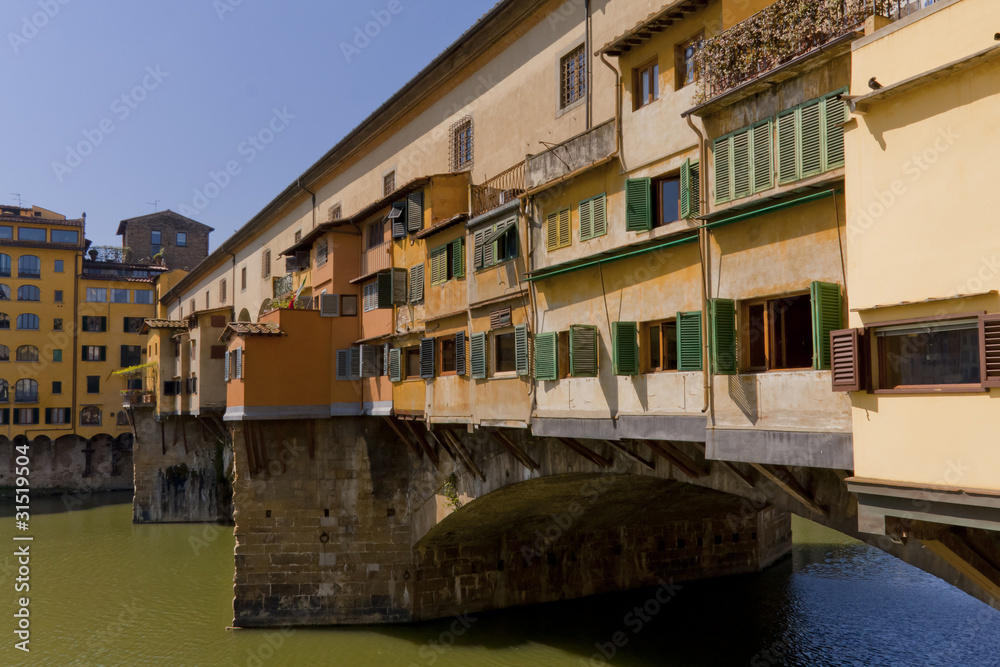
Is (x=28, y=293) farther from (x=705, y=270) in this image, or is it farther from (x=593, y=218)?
(x=705, y=270)

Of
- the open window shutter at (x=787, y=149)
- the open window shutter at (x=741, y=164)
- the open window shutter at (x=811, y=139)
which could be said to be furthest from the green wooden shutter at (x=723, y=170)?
the open window shutter at (x=811, y=139)

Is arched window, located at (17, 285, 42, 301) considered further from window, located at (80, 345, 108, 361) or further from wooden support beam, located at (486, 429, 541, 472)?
wooden support beam, located at (486, 429, 541, 472)

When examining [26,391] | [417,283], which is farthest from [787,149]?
[26,391]

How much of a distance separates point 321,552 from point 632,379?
14.7 metres

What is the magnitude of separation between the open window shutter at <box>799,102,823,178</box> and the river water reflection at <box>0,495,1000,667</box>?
15235 millimetres

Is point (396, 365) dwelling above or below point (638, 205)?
below

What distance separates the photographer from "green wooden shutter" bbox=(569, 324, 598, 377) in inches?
595

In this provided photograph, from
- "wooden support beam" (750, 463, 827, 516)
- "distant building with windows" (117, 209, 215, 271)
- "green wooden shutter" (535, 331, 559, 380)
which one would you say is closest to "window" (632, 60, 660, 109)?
"green wooden shutter" (535, 331, 559, 380)

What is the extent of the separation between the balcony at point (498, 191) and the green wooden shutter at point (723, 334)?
784 centimetres

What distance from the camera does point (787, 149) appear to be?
10867mm

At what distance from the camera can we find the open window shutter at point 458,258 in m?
20.5

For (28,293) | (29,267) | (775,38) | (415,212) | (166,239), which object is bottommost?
(775,38)

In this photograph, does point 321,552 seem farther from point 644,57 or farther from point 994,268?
point 994,268

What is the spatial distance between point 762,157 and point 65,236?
2522 inches
